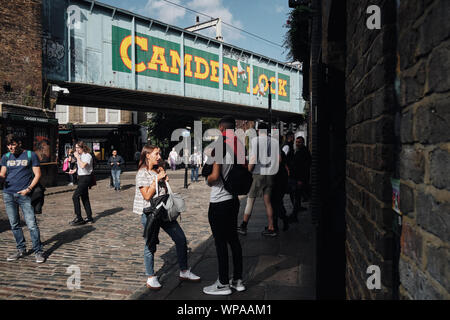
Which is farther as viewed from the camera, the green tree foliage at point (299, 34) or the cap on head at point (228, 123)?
the green tree foliage at point (299, 34)

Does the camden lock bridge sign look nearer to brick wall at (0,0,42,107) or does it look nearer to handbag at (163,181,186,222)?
brick wall at (0,0,42,107)

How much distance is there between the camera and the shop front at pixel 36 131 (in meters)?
13.9

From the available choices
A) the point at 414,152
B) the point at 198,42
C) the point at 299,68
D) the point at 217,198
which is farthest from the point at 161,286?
the point at 299,68

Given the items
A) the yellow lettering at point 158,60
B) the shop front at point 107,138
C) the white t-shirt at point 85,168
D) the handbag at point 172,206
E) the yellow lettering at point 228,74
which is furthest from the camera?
the shop front at point 107,138

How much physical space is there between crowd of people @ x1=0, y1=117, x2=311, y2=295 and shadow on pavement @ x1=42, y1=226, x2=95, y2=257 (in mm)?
428

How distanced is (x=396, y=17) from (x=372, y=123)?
417 mm

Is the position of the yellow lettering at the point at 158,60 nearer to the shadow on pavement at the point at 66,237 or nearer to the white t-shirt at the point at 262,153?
the shadow on pavement at the point at 66,237

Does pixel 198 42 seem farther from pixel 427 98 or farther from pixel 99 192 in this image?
pixel 427 98

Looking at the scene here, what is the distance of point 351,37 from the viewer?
2094mm

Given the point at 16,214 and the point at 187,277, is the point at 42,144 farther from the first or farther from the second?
the point at 187,277

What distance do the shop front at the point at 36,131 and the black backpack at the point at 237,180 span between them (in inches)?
483

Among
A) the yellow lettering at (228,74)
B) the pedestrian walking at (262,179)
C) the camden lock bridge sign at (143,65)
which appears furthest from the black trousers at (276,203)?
the yellow lettering at (228,74)

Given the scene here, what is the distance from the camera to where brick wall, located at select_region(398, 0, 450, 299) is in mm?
922

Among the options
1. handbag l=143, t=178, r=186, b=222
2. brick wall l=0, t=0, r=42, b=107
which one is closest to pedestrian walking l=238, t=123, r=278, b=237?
handbag l=143, t=178, r=186, b=222
